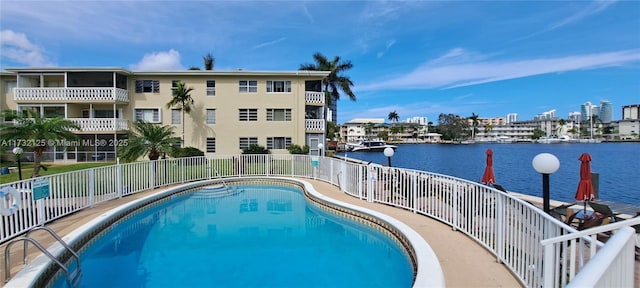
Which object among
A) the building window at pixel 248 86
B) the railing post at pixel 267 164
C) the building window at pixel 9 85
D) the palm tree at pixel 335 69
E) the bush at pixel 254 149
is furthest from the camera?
the palm tree at pixel 335 69

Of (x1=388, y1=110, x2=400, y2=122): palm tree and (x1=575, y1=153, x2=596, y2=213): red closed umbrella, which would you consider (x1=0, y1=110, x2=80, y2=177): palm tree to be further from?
(x1=388, y1=110, x2=400, y2=122): palm tree

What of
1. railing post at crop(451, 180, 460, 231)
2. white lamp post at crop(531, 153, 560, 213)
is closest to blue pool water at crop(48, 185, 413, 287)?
railing post at crop(451, 180, 460, 231)

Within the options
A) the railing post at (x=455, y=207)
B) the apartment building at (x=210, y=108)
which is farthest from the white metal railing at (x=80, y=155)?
the railing post at (x=455, y=207)

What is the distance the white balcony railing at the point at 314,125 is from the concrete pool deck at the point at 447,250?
16.0 metres

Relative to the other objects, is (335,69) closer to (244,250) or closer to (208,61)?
(208,61)

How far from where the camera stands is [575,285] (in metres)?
1.33

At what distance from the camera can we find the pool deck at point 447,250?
15.4 feet

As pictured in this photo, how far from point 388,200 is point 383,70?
2734cm

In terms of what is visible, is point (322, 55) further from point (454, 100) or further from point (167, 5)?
point (454, 100)

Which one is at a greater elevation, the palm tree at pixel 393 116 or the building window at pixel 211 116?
the palm tree at pixel 393 116

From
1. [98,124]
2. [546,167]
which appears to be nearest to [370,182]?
[546,167]

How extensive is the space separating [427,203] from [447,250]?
237cm

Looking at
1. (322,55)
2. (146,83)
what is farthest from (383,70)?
(146,83)

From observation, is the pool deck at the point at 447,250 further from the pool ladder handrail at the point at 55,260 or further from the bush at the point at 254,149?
the bush at the point at 254,149
